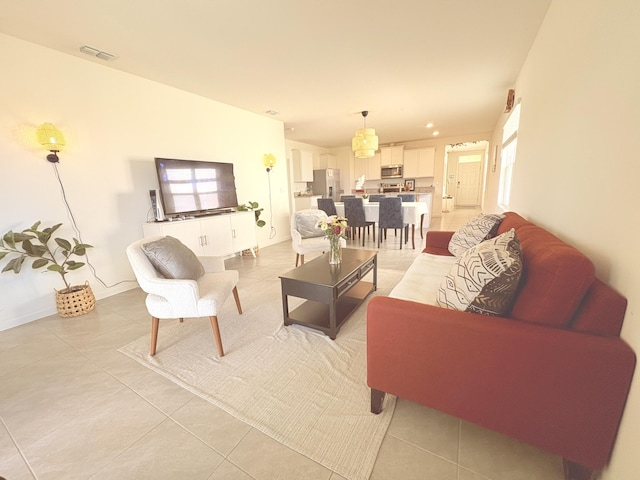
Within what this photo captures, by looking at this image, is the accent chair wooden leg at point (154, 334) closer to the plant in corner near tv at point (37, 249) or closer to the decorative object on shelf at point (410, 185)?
the plant in corner near tv at point (37, 249)

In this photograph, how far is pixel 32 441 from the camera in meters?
1.27

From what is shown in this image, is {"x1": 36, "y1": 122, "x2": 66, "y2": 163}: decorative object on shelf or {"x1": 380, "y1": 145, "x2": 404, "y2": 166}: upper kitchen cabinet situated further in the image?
{"x1": 380, "y1": 145, "x2": 404, "y2": 166}: upper kitchen cabinet

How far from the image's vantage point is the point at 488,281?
1.06m

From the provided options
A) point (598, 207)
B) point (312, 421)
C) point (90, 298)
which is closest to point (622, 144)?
point (598, 207)

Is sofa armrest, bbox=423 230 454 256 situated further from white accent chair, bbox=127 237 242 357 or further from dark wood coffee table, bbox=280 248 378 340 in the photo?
white accent chair, bbox=127 237 242 357

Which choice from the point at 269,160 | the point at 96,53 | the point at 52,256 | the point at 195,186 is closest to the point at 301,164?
the point at 269,160

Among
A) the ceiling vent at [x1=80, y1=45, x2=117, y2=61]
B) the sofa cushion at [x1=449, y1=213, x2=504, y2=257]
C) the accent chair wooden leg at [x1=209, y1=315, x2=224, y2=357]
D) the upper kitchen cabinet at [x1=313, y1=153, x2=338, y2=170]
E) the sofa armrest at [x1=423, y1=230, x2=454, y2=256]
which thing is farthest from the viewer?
the upper kitchen cabinet at [x1=313, y1=153, x2=338, y2=170]

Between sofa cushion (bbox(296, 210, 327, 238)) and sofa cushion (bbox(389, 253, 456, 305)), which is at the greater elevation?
sofa cushion (bbox(296, 210, 327, 238))

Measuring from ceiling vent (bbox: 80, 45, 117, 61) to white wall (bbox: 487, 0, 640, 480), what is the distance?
3.75 metres

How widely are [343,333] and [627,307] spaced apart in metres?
1.56

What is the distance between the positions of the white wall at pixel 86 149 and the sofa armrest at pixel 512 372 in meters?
3.26

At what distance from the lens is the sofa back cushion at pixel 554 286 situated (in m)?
0.92

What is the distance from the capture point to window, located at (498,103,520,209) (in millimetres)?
3621

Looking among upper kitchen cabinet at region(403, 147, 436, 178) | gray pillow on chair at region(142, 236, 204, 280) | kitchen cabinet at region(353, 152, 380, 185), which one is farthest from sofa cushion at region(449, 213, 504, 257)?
kitchen cabinet at region(353, 152, 380, 185)
